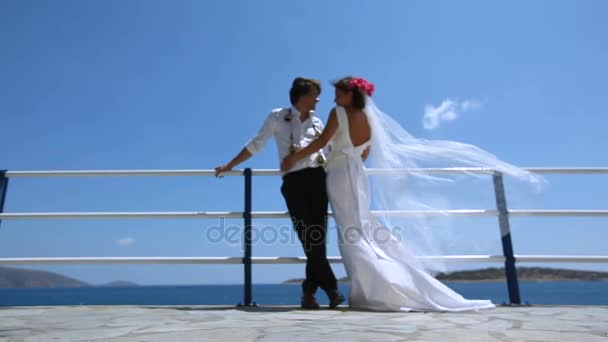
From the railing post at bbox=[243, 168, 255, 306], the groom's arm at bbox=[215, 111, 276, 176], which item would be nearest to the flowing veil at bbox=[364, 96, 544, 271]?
the groom's arm at bbox=[215, 111, 276, 176]

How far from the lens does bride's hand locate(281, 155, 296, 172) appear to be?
2574mm

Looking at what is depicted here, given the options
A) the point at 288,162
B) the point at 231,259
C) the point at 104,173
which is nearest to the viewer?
the point at 288,162

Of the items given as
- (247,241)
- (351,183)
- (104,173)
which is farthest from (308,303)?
(104,173)

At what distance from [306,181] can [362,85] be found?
740 mm

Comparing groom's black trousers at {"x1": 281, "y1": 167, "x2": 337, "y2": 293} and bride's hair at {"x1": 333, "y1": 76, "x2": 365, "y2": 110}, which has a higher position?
bride's hair at {"x1": 333, "y1": 76, "x2": 365, "y2": 110}

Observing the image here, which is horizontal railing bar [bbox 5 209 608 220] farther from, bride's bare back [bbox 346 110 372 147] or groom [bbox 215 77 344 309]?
bride's bare back [bbox 346 110 372 147]

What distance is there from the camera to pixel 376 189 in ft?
9.14

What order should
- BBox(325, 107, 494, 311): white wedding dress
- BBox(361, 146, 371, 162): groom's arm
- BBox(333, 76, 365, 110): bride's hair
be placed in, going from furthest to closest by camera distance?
BBox(361, 146, 371, 162): groom's arm
BBox(333, 76, 365, 110): bride's hair
BBox(325, 107, 494, 311): white wedding dress

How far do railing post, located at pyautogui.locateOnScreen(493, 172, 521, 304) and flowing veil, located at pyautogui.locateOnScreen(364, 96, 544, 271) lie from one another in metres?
0.13

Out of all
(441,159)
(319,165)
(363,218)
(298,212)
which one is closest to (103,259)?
(298,212)

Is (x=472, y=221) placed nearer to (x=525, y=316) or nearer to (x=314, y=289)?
(x=525, y=316)

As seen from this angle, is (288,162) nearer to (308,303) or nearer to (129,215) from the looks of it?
(308,303)

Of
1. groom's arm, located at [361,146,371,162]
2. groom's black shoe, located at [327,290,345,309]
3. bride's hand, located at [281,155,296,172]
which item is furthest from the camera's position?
groom's arm, located at [361,146,371,162]

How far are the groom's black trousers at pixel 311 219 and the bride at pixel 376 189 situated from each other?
0.09 m
